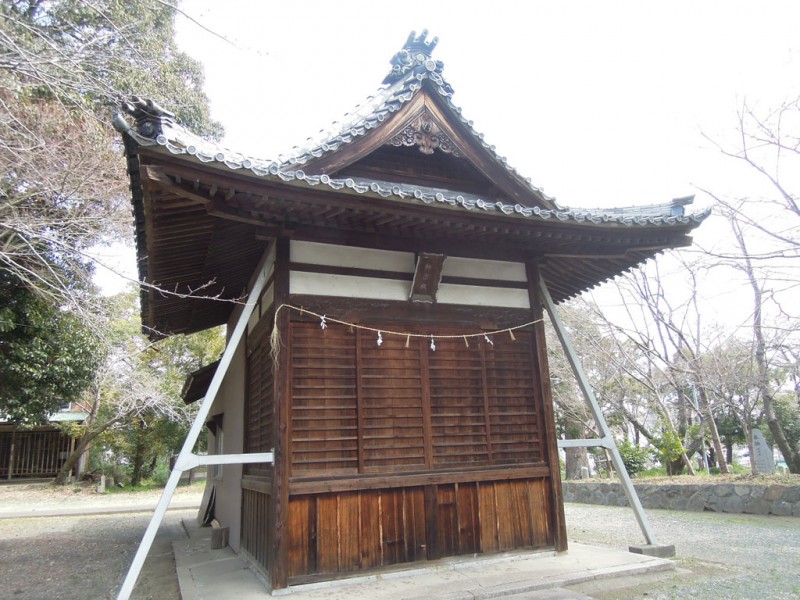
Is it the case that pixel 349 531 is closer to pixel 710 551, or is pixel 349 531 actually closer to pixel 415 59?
pixel 710 551

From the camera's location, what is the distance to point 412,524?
5.55 metres

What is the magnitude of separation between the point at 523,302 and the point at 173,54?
15.5 m

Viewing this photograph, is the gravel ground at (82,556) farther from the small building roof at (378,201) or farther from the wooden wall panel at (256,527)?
the small building roof at (378,201)

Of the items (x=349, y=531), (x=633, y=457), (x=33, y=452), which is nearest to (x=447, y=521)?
(x=349, y=531)

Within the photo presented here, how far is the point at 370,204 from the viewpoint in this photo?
501 cm

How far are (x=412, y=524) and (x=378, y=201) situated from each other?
3.46m

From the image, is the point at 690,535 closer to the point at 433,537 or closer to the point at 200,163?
the point at 433,537

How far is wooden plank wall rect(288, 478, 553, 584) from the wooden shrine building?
0.06 feet

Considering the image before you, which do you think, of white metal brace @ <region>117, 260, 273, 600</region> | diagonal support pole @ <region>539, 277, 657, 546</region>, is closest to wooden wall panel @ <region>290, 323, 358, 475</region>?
white metal brace @ <region>117, 260, 273, 600</region>

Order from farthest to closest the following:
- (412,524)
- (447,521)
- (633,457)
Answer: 1. (633,457)
2. (447,521)
3. (412,524)

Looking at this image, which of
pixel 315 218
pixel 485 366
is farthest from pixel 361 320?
pixel 485 366

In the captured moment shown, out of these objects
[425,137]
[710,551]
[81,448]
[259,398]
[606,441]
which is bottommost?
[710,551]

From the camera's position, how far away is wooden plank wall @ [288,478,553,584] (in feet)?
16.8

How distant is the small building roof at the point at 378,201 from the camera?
4.43 meters
